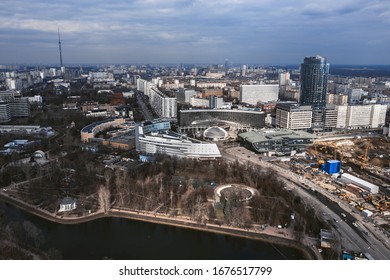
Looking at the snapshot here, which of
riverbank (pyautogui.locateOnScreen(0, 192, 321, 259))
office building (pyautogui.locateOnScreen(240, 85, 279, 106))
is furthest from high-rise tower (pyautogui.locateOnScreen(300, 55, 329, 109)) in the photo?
riverbank (pyautogui.locateOnScreen(0, 192, 321, 259))

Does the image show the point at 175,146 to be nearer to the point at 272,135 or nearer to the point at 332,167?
the point at 272,135

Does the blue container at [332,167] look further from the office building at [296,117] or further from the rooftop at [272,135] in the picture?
the office building at [296,117]

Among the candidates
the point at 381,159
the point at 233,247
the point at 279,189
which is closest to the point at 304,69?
the point at 381,159

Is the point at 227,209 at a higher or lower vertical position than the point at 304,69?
lower

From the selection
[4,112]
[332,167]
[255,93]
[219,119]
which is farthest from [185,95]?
[332,167]

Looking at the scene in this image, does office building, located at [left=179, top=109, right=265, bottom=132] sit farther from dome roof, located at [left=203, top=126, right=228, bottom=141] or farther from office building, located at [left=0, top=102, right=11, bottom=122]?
office building, located at [left=0, top=102, right=11, bottom=122]

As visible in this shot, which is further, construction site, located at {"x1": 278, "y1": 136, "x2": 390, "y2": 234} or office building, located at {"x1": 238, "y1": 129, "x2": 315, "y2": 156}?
office building, located at {"x1": 238, "y1": 129, "x2": 315, "y2": 156}

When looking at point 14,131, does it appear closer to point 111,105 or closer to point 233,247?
point 111,105
